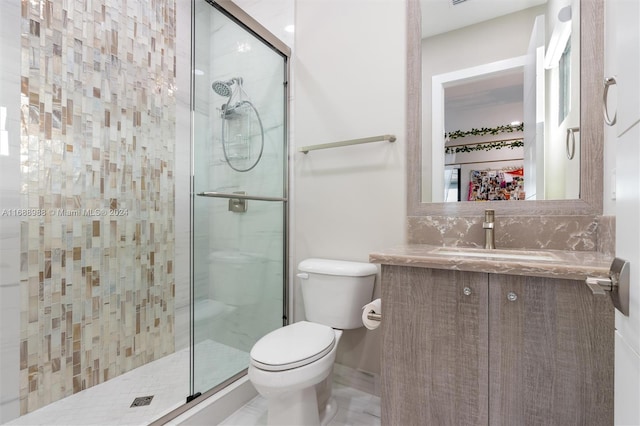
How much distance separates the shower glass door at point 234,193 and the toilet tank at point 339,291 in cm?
35

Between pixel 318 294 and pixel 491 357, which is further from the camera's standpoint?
pixel 318 294

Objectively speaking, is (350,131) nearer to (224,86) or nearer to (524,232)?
(224,86)

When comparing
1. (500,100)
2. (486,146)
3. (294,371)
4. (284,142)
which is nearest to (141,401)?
(294,371)

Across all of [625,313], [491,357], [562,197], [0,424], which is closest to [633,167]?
[625,313]

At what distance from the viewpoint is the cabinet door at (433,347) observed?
96 cm

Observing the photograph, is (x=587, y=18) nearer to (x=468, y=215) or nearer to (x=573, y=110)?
(x=573, y=110)

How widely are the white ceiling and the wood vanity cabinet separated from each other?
1260 mm

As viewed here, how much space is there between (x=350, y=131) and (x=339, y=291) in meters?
0.90

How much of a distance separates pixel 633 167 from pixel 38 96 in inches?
84.8

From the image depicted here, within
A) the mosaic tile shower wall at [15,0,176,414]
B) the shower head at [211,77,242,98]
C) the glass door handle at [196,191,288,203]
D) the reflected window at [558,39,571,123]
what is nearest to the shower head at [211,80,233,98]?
the shower head at [211,77,242,98]

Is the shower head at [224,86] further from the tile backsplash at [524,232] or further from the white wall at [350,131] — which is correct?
the tile backsplash at [524,232]

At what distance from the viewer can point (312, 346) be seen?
131 cm

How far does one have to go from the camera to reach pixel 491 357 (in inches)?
37.1

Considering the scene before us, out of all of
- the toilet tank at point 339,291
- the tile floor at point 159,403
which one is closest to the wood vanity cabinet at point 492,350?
the toilet tank at point 339,291
